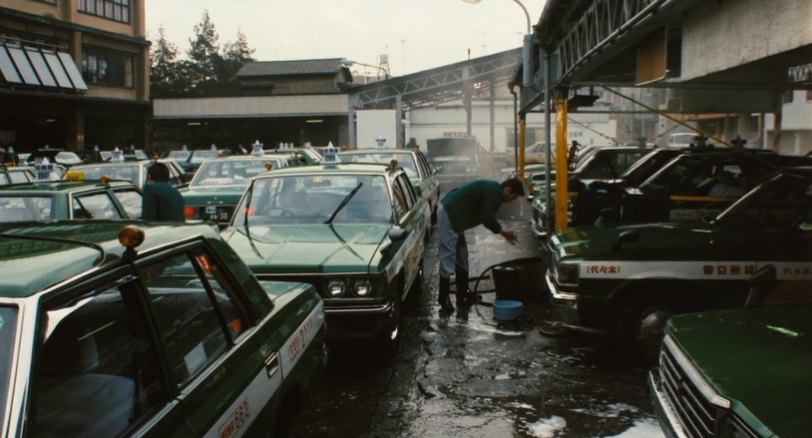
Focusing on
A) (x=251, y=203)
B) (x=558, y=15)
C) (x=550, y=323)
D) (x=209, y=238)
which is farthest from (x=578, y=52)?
(x=209, y=238)

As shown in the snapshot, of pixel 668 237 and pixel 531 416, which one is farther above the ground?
pixel 668 237

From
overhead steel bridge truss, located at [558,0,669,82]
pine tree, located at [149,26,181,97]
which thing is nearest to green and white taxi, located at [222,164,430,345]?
overhead steel bridge truss, located at [558,0,669,82]

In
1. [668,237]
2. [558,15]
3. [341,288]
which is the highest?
[558,15]

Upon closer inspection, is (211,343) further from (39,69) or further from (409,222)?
(39,69)

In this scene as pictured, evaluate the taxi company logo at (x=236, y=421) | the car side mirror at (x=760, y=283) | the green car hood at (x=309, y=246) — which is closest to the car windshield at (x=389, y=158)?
the green car hood at (x=309, y=246)

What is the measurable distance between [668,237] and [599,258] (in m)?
0.69

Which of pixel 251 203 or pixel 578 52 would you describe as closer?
pixel 251 203

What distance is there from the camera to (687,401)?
3.37 meters

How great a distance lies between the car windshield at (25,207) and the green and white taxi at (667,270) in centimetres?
483

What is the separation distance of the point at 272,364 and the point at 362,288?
2.55 metres

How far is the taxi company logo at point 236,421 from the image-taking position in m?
2.61

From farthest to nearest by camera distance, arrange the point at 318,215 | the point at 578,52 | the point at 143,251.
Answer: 1. the point at 578,52
2. the point at 318,215
3. the point at 143,251

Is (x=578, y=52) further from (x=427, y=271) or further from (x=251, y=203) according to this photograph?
(x=251, y=203)

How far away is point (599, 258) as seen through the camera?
5.94 metres
